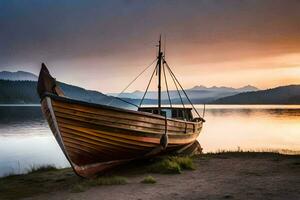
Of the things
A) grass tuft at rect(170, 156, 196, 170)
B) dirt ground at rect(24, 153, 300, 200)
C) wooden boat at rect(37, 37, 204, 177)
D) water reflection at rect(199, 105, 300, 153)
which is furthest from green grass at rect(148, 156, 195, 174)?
water reflection at rect(199, 105, 300, 153)

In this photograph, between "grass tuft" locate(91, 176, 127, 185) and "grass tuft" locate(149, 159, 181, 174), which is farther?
"grass tuft" locate(149, 159, 181, 174)

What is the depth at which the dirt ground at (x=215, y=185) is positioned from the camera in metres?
10.1

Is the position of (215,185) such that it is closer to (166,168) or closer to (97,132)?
(166,168)

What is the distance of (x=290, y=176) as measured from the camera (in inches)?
483

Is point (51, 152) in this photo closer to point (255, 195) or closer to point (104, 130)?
point (104, 130)

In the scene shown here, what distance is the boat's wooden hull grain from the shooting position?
39.6ft

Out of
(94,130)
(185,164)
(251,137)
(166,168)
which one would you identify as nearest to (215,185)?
(166,168)

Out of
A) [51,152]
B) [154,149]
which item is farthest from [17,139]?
[154,149]

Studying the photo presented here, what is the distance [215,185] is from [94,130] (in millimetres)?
4177

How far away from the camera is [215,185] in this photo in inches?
445

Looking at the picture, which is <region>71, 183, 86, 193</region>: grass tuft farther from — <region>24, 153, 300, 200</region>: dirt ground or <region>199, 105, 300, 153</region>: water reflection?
<region>199, 105, 300, 153</region>: water reflection

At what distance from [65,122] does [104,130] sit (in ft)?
4.31

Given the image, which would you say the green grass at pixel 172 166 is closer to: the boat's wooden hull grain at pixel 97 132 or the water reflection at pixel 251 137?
the boat's wooden hull grain at pixel 97 132

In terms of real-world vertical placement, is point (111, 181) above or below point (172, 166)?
below
